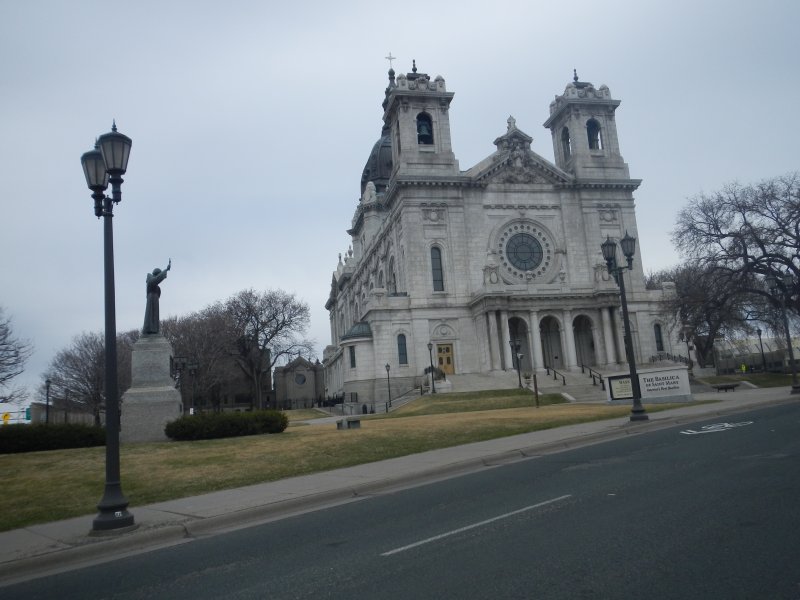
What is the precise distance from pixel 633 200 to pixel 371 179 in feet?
112

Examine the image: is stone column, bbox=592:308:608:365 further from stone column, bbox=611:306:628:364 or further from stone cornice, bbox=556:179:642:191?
stone cornice, bbox=556:179:642:191

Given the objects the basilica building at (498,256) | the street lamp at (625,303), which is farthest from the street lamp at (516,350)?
the street lamp at (625,303)

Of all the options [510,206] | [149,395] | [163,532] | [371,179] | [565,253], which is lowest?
[163,532]

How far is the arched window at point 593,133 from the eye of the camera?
61312mm

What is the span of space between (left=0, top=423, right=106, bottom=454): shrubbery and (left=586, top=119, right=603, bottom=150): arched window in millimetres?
51291

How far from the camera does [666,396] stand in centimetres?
2969

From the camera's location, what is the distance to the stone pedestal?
2280 cm

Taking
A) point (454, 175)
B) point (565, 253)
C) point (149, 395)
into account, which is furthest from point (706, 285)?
point (149, 395)

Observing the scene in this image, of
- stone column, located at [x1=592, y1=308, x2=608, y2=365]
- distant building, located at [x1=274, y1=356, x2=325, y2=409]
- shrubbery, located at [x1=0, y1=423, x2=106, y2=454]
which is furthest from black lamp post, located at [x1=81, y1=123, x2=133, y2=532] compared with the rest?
distant building, located at [x1=274, y1=356, x2=325, y2=409]

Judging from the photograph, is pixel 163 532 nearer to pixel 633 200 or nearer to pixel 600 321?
pixel 600 321

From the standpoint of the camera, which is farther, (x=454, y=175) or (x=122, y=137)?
(x=454, y=175)

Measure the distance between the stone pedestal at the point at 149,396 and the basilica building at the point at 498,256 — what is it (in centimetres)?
2848

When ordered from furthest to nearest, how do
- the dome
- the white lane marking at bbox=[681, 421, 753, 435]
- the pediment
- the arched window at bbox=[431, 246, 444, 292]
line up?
the dome
the pediment
the arched window at bbox=[431, 246, 444, 292]
the white lane marking at bbox=[681, 421, 753, 435]

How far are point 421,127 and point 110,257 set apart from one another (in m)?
49.2
